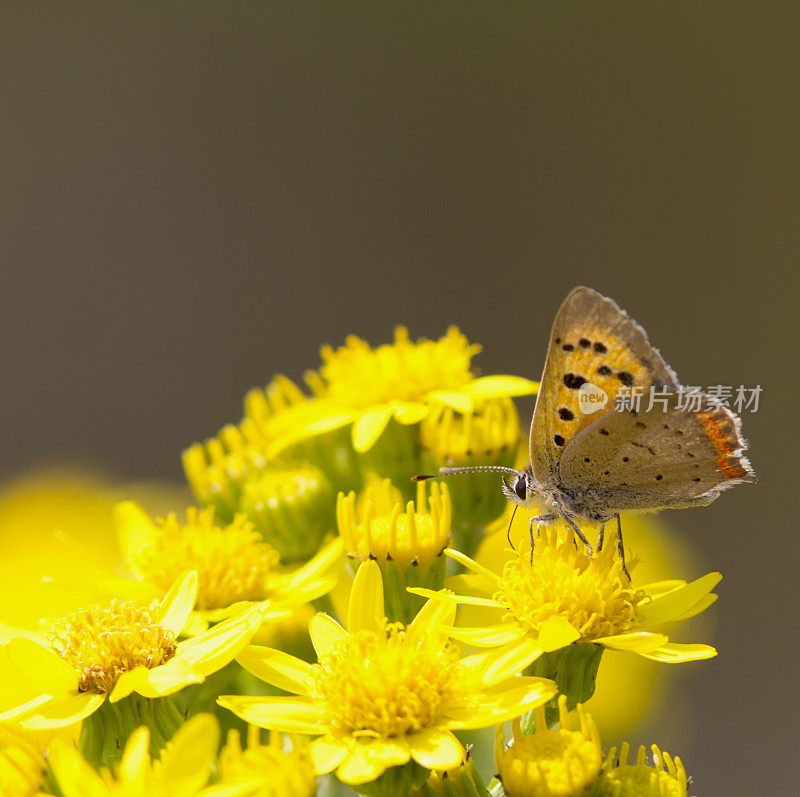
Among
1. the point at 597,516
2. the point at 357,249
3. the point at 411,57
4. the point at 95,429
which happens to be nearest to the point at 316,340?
the point at 357,249

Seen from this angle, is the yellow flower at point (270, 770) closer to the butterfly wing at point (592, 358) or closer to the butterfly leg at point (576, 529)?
the butterfly leg at point (576, 529)

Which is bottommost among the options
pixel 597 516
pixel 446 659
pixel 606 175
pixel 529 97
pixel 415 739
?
pixel 415 739

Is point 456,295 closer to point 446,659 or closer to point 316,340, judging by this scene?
point 316,340

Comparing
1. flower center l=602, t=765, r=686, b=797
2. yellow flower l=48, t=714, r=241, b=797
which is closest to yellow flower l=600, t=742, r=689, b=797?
flower center l=602, t=765, r=686, b=797

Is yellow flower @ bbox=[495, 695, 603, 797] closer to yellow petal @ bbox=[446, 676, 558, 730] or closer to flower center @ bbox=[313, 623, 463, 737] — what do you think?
yellow petal @ bbox=[446, 676, 558, 730]

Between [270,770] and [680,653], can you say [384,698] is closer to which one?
[270,770]

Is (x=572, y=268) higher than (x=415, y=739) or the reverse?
higher
